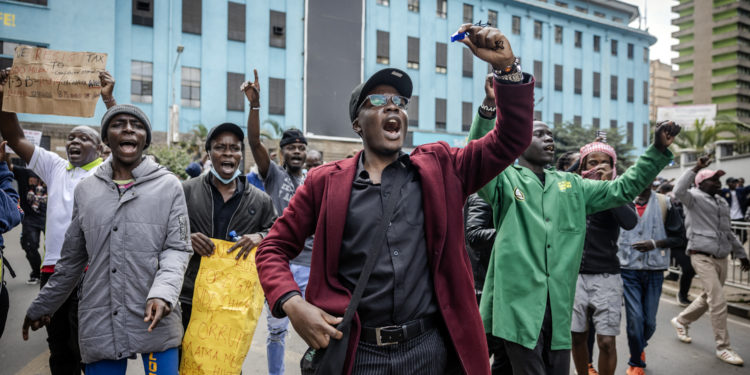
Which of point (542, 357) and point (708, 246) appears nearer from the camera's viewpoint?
point (542, 357)

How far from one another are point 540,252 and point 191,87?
26618 mm

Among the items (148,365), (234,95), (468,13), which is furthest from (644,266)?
(468,13)

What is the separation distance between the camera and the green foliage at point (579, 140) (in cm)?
3119

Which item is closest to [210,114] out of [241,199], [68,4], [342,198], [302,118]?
[302,118]

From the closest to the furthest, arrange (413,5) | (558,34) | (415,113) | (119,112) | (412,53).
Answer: (119,112)
(415,113)
(412,53)
(413,5)
(558,34)

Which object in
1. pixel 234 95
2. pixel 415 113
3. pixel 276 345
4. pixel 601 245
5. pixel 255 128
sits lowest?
pixel 276 345

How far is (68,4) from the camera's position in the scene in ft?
77.9

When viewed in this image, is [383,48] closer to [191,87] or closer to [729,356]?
[191,87]

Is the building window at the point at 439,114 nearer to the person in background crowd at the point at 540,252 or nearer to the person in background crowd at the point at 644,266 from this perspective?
the person in background crowd at the point at 644,266

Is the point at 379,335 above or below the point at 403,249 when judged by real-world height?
below

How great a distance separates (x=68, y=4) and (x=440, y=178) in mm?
28203

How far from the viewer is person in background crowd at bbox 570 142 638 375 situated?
4.03 m

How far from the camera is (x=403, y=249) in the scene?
1.92 metres

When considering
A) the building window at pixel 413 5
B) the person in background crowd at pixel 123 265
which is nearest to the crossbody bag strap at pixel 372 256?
the person in background crowd at pixel 123 265
